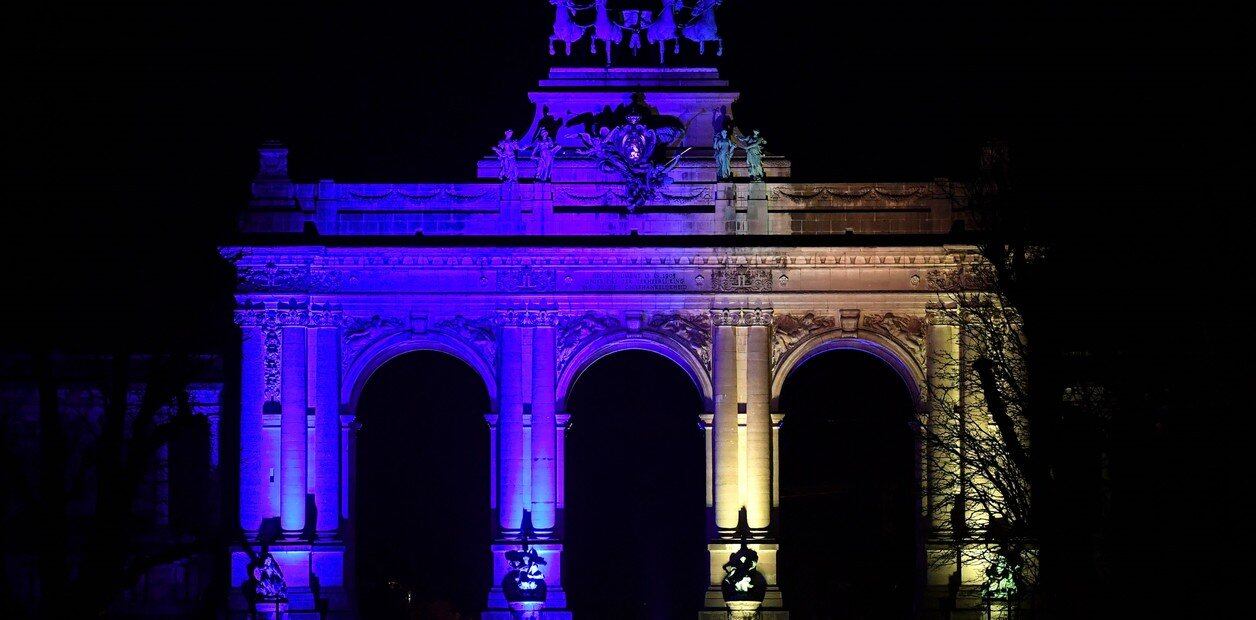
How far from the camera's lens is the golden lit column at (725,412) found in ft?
163

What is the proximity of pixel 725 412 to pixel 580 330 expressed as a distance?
4.35m

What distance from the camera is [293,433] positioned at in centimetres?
4981

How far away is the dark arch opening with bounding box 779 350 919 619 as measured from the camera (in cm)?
5300

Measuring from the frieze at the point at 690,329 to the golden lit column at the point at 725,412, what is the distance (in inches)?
10.1

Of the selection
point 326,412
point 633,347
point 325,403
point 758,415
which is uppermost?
point 633,347

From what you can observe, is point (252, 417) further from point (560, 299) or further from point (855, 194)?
point (855, 194)

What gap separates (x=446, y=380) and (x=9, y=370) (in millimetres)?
12314

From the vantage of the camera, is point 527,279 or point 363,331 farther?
point 363,331

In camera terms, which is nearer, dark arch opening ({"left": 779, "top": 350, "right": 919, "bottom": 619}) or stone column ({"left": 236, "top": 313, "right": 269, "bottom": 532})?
stone column ({"left": 236, "top": 313, "right": 269, "bottom": 532})

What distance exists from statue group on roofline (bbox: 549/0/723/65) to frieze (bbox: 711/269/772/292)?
5.90m

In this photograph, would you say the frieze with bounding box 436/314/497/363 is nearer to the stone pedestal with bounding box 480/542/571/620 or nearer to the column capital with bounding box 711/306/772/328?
the stone pedestal with bounding box 480/542/571/620

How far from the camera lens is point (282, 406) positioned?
1964 inches

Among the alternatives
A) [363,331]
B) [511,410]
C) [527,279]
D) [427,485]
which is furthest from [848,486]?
[363,331]

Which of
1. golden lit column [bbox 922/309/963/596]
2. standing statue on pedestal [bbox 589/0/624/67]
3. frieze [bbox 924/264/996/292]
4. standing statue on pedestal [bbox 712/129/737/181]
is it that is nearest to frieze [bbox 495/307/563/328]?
standing statue on pedestal [bbox 712/129/737/181]
